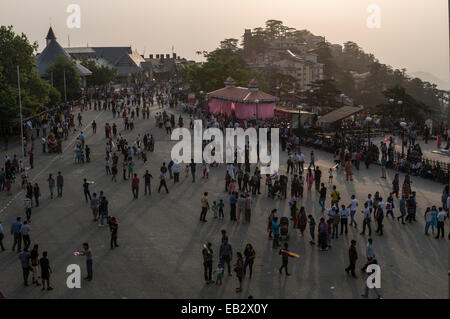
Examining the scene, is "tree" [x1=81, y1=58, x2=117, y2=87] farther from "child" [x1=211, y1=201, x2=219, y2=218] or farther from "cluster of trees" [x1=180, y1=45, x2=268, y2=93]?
Result: "child" [x1=211, y1=201, x2=219, y2=218]

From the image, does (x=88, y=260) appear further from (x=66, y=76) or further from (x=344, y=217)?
(x=66, y=76)

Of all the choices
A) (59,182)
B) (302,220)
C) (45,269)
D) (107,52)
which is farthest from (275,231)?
(107,52)

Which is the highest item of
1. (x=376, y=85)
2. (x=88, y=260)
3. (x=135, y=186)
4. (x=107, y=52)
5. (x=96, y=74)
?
(x=107, y=52)

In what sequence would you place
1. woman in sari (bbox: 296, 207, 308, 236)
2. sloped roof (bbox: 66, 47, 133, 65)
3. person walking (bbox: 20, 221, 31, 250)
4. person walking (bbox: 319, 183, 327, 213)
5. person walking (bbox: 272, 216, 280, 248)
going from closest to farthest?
person walking (bbox: 20, 221, 31, 250)
person walking (bbox: 272, 216, 280, 248)
woman in sari (bbox: 296, 207, 308, 236)
person walking (bbox: 319, 183, 327, 213)
sloped roof (bbox: 66, 47, 133, 65)

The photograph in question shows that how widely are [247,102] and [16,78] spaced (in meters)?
19.5

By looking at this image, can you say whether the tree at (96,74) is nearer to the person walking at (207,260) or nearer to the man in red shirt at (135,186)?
the man in red shirt at (135,186)

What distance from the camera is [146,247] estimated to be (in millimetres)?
19188

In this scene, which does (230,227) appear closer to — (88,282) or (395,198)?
(88,282)

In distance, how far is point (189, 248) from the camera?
19078mm

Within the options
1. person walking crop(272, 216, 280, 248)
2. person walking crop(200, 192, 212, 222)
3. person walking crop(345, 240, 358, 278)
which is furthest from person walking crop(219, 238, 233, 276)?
person walking crop(200, 192, 212, 222)

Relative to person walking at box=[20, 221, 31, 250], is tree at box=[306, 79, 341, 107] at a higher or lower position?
higher

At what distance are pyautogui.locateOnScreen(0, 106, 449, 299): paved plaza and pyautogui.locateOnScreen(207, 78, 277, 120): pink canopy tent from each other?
22.0 metres

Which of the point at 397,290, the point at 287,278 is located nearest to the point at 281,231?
the point at 287,278

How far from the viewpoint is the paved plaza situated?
15.8 m
